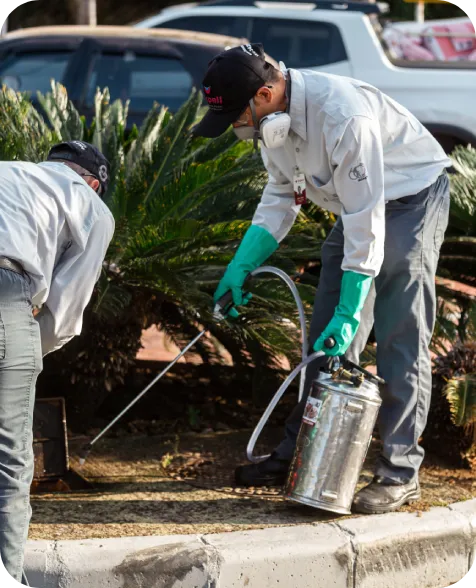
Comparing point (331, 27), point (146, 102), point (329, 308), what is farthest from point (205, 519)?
point (331, 27)

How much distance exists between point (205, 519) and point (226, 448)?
35.2 inches

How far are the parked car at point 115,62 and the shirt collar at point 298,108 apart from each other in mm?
5263

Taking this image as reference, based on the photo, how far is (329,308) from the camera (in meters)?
4.18

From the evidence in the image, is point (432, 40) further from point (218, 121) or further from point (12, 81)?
point (218, 121)

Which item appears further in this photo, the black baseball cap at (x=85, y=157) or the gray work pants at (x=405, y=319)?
the gray work pants at (x=405, y=319)

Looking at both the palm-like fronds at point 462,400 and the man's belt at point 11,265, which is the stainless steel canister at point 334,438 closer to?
the palm-like fronds at point 462,400

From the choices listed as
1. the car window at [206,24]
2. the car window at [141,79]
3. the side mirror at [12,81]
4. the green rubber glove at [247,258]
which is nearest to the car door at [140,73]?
the car window at [141,79]

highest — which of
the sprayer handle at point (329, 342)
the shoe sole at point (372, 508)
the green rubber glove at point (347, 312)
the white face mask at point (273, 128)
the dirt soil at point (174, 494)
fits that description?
the white face mask at point (273, 128)

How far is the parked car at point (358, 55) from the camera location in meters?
9.45

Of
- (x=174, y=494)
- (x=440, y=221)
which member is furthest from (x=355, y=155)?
(x=174, y=494)

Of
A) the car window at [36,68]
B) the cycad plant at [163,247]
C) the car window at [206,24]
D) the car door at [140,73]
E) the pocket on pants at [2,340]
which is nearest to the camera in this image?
the pocket on pants at [2,340]

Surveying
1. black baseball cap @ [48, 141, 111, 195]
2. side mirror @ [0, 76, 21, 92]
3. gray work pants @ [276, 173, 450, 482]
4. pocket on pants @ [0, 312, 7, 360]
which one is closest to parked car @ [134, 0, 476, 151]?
side mirror @ [0, 76, 21, 92]

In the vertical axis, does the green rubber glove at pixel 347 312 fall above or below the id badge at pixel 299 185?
below

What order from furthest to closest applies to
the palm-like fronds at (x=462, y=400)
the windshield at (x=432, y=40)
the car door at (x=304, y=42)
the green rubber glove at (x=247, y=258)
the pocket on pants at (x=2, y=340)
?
the windshield at (x=432, y=40)
the car door at (x=304, y=42)
the palm-like fronds at (x=462, y=400)
the green rubber glove at (x=247, y=258)
the pocket on pants at (x=2, y=340)
